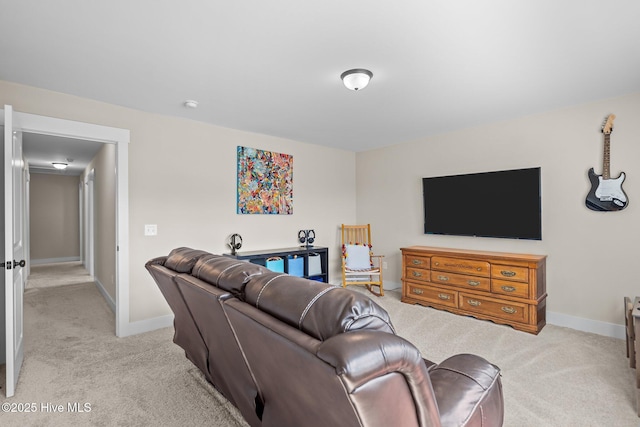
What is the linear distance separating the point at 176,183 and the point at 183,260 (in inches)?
84.0

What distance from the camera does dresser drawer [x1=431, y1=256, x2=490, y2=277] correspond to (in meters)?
3.83

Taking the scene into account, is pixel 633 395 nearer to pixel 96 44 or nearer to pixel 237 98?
pixel 237 98

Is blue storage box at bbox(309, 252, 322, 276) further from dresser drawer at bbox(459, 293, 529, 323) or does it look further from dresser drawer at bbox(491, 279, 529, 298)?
dresser drawer at bbox(491, 279, 529, 298)

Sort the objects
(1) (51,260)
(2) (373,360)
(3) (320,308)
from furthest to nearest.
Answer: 1. (1) (51,260)
2. (3) (320,308)
3. (2) (373,360)

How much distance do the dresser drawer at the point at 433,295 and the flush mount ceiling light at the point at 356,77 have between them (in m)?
2.83

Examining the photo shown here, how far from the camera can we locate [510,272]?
362 centimetres

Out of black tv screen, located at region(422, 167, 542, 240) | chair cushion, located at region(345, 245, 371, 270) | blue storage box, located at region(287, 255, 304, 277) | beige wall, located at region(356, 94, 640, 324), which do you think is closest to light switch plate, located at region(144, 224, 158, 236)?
blue storage box, located at region(287, 255, 304, 277)

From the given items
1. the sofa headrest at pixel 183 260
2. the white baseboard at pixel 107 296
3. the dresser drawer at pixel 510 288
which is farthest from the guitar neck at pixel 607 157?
the white baseboard at pixel 107 296

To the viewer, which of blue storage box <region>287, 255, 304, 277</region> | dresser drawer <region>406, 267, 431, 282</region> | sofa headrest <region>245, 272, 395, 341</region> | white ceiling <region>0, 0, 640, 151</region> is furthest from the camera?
blue storage box <region>287, 255, 304, 277</region>

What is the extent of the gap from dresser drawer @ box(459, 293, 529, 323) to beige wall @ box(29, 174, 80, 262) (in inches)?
379

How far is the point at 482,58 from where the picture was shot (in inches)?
97.3

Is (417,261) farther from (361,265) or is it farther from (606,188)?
(606,188)

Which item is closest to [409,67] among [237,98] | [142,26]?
[237,98]

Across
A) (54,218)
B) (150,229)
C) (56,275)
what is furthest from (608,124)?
(54,218)
